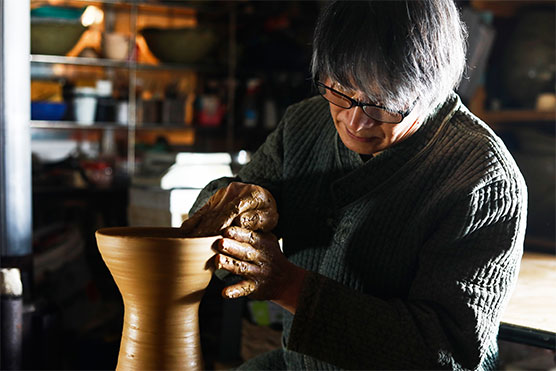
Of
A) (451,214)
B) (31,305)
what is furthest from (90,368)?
(451,214)

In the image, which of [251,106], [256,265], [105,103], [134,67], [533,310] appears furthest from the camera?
[251,106]

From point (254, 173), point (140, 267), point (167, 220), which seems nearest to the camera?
point (140, 267)

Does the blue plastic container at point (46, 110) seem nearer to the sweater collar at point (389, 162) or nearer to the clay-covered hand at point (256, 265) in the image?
the sweater collar at point (389, 162)

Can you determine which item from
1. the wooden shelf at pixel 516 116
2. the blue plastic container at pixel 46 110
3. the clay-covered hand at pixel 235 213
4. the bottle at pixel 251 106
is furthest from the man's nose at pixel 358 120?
the bottle at pixel 251 106

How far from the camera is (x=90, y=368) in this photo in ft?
8.88

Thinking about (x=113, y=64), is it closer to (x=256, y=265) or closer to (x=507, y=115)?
(x=507, y=115)

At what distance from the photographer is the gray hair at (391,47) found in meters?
1.11

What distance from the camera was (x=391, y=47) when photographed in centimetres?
111

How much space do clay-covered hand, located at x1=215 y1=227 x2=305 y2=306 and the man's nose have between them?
0.28 meters

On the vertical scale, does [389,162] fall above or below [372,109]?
below

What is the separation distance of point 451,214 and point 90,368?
205 centimetres

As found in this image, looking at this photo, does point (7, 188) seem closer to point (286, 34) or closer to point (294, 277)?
point (294, 277)

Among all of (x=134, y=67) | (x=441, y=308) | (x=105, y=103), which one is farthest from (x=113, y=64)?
(x=441, y=308)

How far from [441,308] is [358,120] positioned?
1.28 ft
